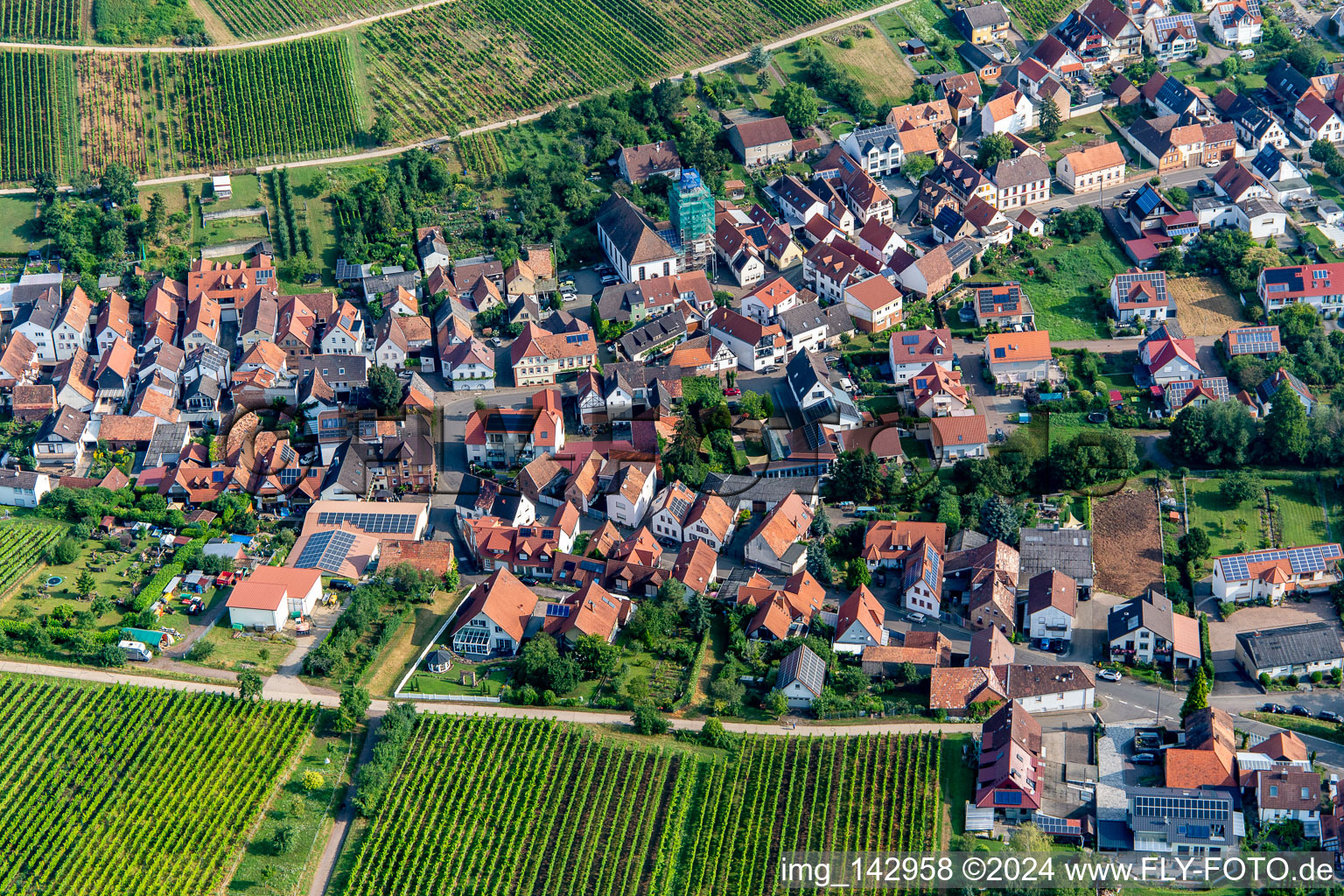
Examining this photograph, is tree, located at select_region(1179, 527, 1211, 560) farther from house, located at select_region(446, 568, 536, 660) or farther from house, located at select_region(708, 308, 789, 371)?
house, located at select_region(446, 568, 536, 660)

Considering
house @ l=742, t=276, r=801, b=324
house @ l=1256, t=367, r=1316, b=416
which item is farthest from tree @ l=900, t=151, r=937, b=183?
house @ l=1256, t=367, r=1316, b=416

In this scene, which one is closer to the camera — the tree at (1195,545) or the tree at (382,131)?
the tree at (1195,545)

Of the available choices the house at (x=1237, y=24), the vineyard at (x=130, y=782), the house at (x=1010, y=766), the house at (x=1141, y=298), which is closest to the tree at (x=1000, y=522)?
the house at (x=1010, y=766)

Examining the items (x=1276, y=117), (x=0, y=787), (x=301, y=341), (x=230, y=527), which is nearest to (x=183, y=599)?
(x=230, y=527)

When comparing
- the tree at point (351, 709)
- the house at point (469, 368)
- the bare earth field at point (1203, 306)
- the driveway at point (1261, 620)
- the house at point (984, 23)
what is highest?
the house at point (984, 23)

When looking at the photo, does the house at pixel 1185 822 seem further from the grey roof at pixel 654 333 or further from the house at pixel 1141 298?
the grey roof at pixel 654 333

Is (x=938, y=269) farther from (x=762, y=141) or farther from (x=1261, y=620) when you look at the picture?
(x=1261, y=620)

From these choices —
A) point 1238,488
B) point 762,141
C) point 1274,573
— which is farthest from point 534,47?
point 1274,573
